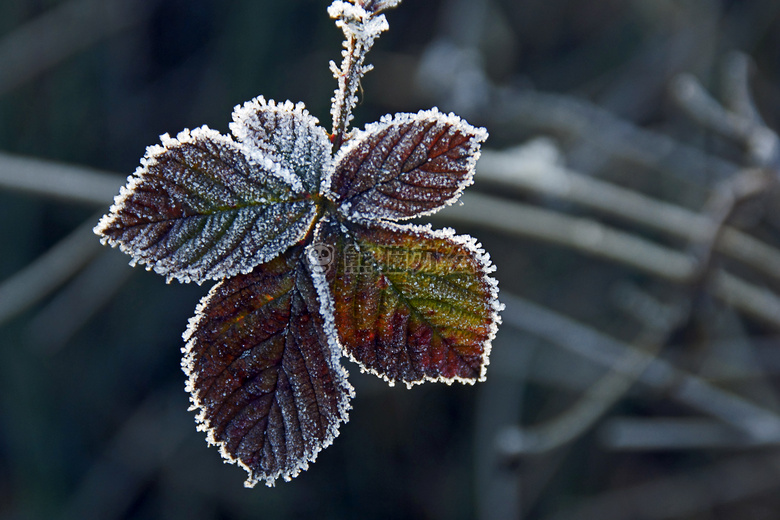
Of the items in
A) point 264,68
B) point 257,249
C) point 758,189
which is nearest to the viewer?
point 257,249

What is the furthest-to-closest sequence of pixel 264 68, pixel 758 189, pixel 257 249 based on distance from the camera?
1. pixel 264 68
2. pixel 758 189
3. pixel 257 249

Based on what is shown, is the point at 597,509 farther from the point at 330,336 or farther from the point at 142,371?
the point at 330,336

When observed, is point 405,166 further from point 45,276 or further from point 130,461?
point 130,461

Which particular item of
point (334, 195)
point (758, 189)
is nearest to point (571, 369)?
point (758, 189)

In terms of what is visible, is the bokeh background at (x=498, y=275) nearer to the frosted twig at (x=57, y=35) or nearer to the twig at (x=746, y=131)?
the frosted twig at (x=57, y=35)

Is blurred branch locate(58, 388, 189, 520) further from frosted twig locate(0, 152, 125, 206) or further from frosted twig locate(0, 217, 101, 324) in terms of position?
frosted twig locate(0, 152, 125, 206)

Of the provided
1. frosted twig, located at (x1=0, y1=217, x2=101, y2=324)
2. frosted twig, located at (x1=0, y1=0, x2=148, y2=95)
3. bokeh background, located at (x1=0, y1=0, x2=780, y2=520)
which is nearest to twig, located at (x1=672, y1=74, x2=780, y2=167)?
bokeh background, located at (x1=0, y1=0, x2=780, y2=520)
